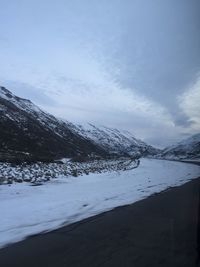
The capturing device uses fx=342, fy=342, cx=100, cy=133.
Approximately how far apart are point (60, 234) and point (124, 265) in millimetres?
2574

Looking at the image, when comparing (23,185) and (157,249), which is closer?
(157,249)

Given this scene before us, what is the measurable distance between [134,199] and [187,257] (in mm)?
7989

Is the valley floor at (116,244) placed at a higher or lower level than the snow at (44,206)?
lower

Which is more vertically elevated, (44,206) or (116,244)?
(44,206)

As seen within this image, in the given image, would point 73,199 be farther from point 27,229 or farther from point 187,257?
point 187,257

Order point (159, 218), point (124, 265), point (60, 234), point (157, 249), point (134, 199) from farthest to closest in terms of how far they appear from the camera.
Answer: point (134, 199)
point (159, 218)
point (60, 234)
point (157, 249)
point (124, 265)

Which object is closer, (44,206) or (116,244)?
(116,244)

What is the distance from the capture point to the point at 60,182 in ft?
62.7

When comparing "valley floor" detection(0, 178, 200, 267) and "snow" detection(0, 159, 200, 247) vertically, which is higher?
"snow" detection(0, 159, 200, 247)

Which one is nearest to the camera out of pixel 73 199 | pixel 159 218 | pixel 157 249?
pixel 157 249

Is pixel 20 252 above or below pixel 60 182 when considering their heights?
below

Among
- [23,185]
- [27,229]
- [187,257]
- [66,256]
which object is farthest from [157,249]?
[23,185]

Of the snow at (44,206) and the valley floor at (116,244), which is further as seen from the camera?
the snow at (44,206)

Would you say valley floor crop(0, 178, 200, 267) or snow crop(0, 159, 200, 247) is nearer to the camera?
valley floor crop(0, 178, 200, 267)
